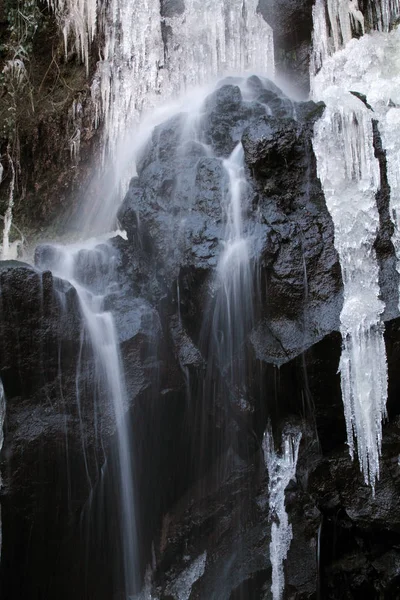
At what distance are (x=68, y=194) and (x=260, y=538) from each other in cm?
519

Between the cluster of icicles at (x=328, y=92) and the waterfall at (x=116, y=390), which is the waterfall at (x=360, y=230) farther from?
the waterfall at (x=116, y=390)

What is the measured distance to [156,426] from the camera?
5.25 metres

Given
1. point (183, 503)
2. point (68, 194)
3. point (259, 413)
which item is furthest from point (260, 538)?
point (68, 194)

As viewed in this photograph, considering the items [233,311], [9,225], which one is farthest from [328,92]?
[9,225]

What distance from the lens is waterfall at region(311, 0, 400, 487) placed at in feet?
16.0

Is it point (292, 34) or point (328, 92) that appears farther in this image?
point (292, 34)

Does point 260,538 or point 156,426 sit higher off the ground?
point 156,426

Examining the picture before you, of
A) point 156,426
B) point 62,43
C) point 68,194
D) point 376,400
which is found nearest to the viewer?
point 376,400

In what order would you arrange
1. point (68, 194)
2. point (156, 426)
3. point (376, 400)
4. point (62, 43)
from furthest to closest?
1. point (62, 43)
2. point (68, 194)
3. point (156, 426)
4. point (376, 400)

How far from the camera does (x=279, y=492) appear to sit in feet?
17.2

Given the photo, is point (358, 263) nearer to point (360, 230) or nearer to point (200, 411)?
point (360, 230)

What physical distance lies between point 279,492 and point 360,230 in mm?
2253

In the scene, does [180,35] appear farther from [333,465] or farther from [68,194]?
[333,465]

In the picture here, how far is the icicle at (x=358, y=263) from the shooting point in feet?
16.0
